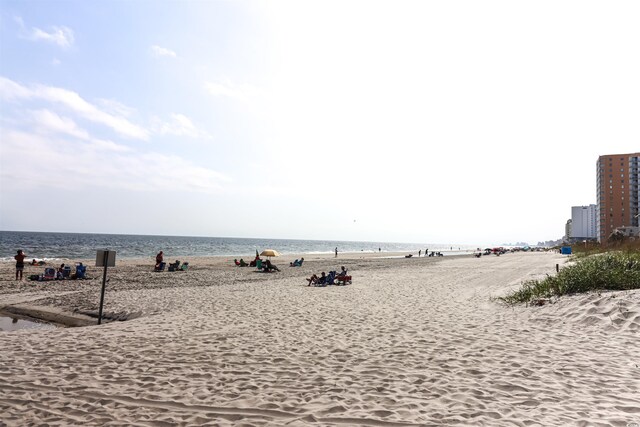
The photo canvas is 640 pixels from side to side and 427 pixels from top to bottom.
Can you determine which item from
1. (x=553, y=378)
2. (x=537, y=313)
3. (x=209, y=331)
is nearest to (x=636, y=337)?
(x=537, y=313)

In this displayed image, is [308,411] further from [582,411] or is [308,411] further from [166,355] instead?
[166,355]

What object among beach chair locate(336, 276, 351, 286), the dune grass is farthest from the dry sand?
beach chair locate(336, 276, 351, 286)

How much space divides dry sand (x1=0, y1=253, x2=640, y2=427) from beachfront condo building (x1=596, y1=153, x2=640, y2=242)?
133730 mm

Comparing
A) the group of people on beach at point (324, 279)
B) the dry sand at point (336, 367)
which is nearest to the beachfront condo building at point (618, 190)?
the group of people on beach at point (324, 279)

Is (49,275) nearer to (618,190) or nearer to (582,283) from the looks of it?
(582,283)

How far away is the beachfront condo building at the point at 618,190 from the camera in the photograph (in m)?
118

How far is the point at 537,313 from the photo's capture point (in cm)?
1086

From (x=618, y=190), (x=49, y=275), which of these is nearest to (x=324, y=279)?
(x=49, y=275)

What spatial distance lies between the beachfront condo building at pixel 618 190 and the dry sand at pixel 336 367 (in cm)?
13373

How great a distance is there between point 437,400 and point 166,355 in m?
4.97

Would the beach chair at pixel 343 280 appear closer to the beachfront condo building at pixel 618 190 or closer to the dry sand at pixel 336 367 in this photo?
the dry sand at pixel 336 367

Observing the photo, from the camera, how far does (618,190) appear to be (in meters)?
120

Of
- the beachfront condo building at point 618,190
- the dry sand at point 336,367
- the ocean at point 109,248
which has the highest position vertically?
the beachfront condo building at point 618,190

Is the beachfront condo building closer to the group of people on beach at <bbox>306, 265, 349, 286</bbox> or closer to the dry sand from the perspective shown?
the group of people on beach at <bbox>306, 265, 349, 286</bbox>
